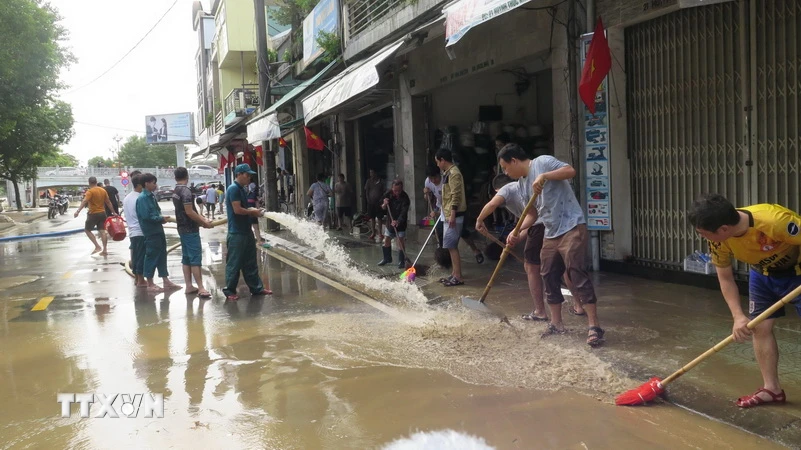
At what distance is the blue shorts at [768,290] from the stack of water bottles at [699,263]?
339 cm

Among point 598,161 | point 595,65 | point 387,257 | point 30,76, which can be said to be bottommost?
point 387,257

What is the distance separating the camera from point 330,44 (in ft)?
49.3

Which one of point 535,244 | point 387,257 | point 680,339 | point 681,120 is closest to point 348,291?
point 387,257

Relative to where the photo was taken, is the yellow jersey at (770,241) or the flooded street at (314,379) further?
the flooded street at (314,379)

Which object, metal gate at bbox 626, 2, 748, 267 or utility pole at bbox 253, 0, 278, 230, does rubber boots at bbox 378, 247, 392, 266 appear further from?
utility pole at bbox 253, 0, 278, 230

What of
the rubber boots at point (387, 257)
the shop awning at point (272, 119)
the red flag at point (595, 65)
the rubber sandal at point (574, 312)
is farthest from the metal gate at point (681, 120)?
the shop awning at point (272, 119)

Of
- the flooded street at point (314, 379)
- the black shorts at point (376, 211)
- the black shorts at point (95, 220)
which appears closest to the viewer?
the flooded street at point (314, 379)

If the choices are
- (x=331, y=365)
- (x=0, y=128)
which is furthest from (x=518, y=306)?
(x=0, y=128)

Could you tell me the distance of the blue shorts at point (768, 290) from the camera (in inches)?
136

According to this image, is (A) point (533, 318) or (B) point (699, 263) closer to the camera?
(A) point (533, 318)

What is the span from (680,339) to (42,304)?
303 inches

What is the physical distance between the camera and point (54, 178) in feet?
243

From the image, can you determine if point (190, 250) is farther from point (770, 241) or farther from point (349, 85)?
point (770, 241)

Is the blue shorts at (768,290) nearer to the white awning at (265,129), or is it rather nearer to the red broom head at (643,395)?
the red broom head at (643,395)
